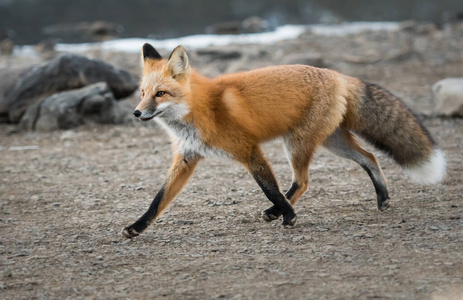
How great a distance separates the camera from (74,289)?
340 centimetres

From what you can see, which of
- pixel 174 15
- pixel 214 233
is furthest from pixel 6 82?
pixel 174 15

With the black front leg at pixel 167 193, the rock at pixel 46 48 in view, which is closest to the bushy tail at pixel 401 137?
the black front leg at pixel 167 193

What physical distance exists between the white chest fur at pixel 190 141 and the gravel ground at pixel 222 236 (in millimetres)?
622

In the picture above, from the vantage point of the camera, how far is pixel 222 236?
4230 mm

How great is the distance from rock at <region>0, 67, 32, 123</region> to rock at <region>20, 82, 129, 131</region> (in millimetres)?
460

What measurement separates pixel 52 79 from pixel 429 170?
5.81 metres

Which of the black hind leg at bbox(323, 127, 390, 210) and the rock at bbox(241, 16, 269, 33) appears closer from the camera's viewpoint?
the black hind leg at bbox(323, 127, 390, 210)

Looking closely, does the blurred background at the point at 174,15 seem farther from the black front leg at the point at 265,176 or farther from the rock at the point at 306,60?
the black front leg at the point at 265,176

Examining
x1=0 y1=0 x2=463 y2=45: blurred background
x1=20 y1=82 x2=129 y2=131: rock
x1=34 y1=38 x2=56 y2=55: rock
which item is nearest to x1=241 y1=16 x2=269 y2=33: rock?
x1=0 y1=0 x2=463 y2=45: blurred background

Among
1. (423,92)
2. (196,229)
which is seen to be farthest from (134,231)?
(423,92)

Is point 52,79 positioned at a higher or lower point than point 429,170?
lower

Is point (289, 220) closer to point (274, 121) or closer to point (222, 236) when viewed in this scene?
point (222, 236)

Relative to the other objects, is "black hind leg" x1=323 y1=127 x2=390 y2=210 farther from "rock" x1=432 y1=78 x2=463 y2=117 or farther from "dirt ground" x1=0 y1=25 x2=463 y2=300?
"rock" x1=432 y1=78 x2=463 y2=117

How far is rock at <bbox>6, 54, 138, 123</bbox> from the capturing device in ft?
27.0
